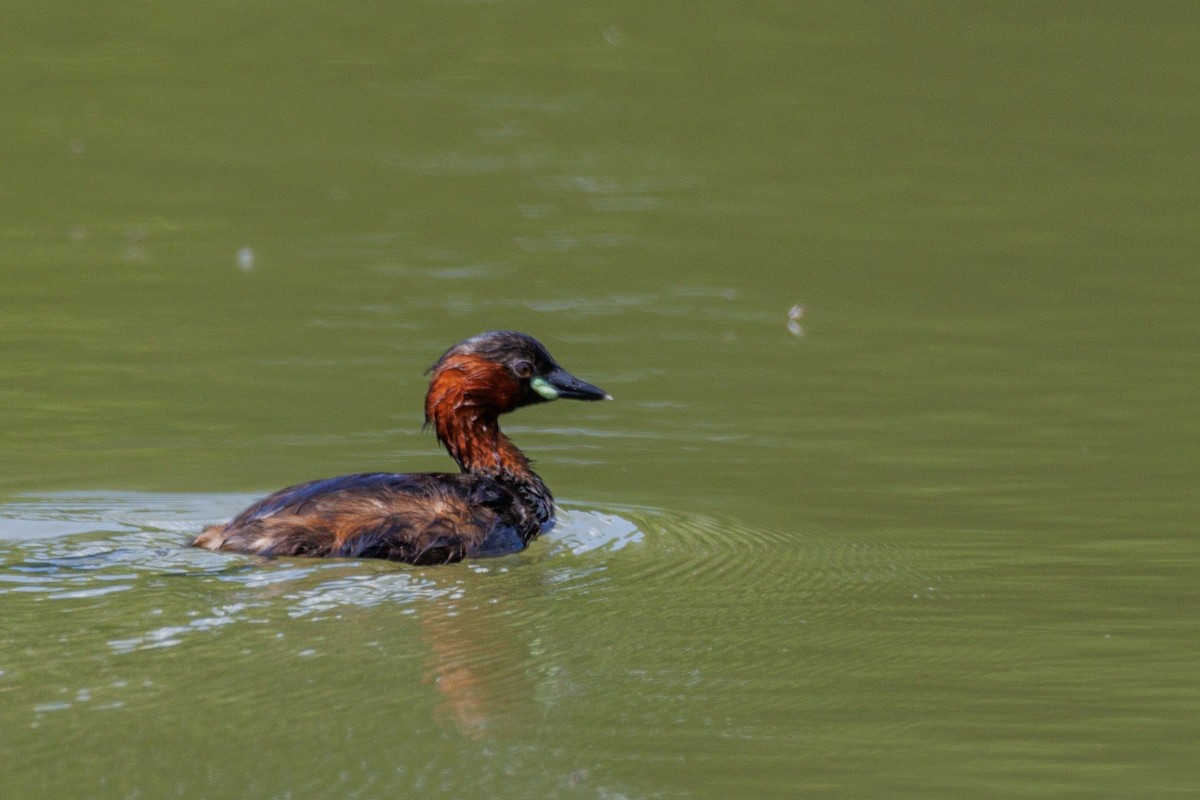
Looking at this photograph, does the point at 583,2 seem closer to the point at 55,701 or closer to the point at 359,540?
the point at 359,540

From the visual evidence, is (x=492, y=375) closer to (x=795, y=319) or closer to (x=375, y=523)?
(x=375, y=523)

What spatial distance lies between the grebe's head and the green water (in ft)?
1.71

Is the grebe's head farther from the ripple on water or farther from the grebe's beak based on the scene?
the ripple on water

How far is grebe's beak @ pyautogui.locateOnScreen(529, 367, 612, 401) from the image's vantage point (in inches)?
366

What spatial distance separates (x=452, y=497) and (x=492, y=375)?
941mm

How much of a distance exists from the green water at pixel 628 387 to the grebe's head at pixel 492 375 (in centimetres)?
52

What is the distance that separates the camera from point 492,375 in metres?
9.17

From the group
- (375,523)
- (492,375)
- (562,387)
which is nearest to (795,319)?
(562,387)

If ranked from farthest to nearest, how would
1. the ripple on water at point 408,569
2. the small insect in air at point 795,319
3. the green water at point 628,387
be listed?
the small insect in air at point 795,319
the ripple on water at point 408,569
the green water at point 628,387

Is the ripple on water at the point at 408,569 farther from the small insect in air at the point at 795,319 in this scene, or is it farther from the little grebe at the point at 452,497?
the small insect in air at the point at 795,319

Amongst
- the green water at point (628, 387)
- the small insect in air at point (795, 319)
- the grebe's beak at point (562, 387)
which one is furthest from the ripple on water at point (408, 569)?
the small insect in air at point (795, 319)

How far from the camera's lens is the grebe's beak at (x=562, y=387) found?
30.5 ft

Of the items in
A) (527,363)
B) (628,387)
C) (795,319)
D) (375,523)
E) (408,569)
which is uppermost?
(795,319)

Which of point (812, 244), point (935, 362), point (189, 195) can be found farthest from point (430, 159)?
point (935, 362)
